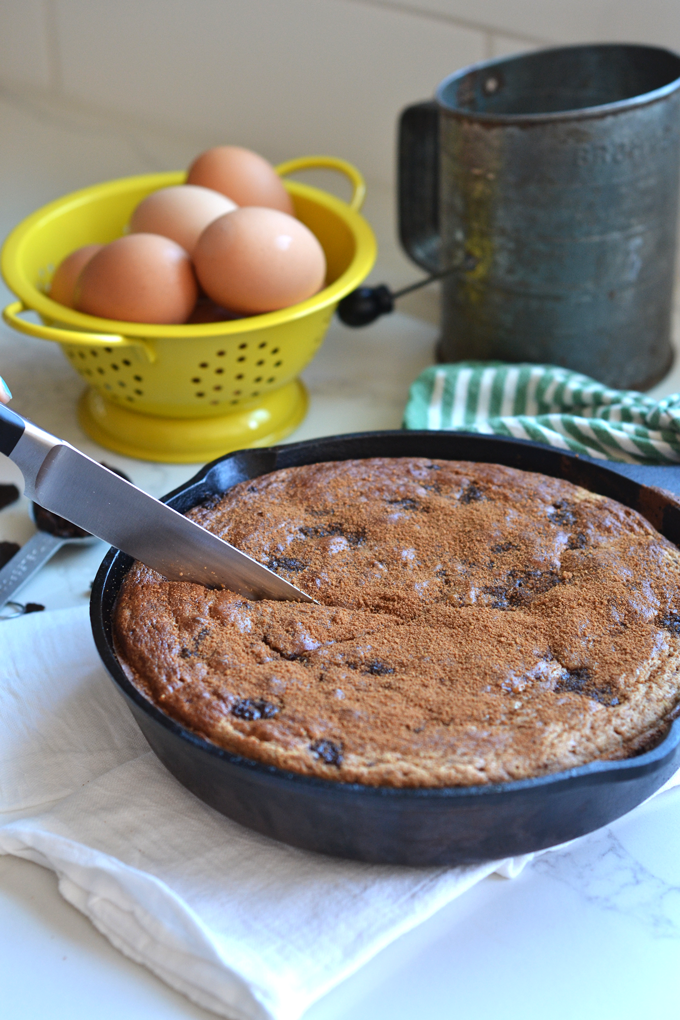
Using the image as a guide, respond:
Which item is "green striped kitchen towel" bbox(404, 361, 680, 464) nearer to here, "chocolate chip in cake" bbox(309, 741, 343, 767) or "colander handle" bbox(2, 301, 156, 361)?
"colander handle" bbox(2, 301, 156, 361)

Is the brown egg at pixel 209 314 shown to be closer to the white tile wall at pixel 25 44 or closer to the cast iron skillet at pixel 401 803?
the cast iron skillet at pixel 401 803

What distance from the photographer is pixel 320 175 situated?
1993mm

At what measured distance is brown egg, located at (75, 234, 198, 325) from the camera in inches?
44.8

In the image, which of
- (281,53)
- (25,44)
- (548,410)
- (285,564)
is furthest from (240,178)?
(25,44)

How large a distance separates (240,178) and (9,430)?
704 mm

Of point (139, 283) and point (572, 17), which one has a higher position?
point (572, 17)

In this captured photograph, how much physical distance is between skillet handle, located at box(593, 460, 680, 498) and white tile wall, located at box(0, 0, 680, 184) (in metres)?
0.76

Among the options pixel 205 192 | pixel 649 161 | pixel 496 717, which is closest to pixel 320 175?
pixel 205 192

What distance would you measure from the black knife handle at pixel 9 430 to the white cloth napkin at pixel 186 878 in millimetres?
269

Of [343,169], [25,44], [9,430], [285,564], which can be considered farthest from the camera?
[25,44]

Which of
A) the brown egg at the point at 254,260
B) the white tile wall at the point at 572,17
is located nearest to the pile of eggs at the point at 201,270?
the brown egg at the point at 254,260

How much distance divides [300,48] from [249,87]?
0.55 ft

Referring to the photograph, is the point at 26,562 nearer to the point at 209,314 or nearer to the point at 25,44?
the point at 209,314

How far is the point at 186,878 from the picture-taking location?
73 centimetres
